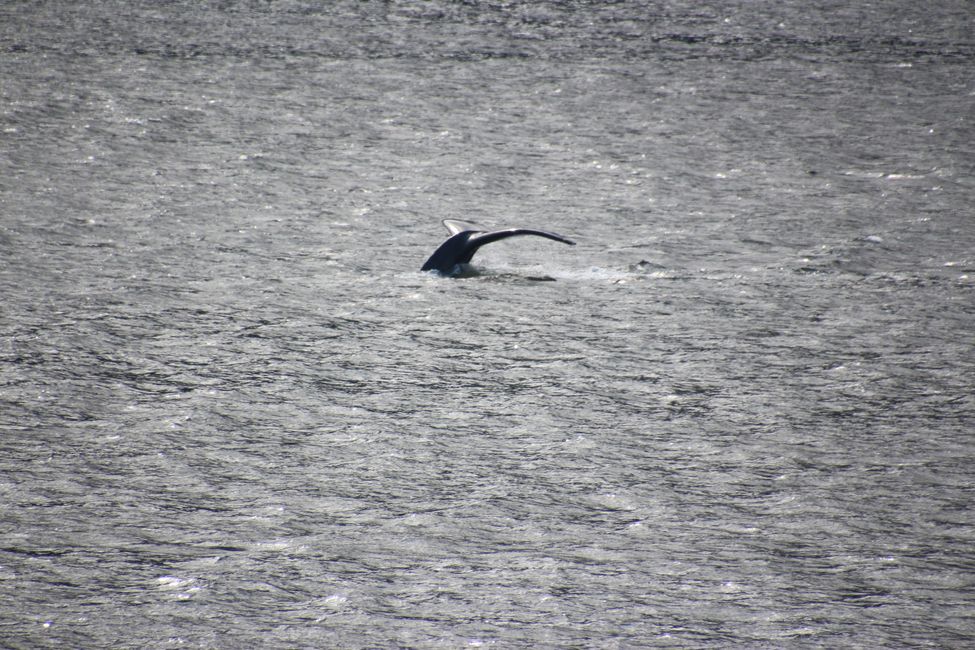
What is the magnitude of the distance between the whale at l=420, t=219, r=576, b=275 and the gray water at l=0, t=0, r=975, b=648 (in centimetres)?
4

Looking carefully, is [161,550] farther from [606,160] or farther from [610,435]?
[606,160]

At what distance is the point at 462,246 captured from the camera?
2.18 meters

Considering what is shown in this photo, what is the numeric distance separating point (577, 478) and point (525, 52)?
2863mm

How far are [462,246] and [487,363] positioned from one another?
47 cm

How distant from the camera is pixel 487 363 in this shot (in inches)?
69.3

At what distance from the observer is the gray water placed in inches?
45.5

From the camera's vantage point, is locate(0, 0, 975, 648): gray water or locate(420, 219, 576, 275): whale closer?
locate(0, 0, 975, 648): gray water

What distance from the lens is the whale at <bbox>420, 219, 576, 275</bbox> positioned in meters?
2.17

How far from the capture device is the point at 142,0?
4.85 m

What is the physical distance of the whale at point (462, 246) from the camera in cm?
Result: 217

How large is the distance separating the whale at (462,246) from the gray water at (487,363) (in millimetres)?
40

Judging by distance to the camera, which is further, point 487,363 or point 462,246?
point 462,246

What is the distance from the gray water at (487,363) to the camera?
116cm

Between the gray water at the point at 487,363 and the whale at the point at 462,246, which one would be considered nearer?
the gray water at the point at 487,363
